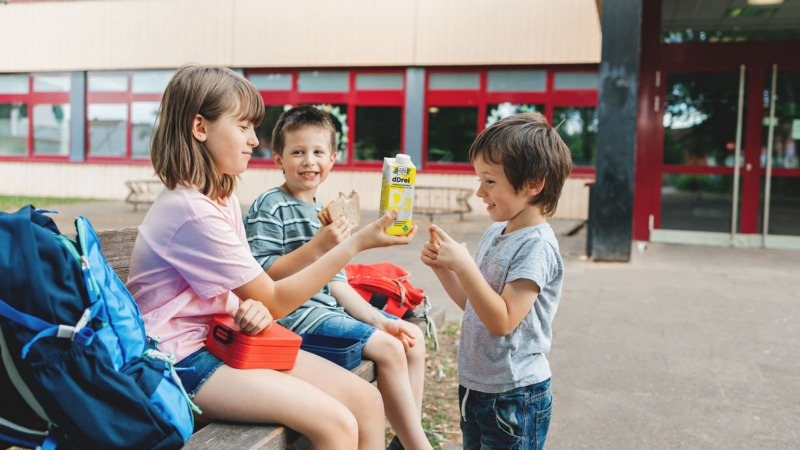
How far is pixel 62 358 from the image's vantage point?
1.43 metres

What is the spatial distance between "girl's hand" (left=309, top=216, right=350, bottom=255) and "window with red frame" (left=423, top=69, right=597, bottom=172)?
485 inches

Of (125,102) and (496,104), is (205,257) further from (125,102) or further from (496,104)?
(125,102)

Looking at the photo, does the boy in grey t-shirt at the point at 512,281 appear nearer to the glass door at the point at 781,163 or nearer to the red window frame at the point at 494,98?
the glass door at the point at 781,163

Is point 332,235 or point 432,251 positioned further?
point 332,235

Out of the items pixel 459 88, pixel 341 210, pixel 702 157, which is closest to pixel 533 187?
pixel 341 210

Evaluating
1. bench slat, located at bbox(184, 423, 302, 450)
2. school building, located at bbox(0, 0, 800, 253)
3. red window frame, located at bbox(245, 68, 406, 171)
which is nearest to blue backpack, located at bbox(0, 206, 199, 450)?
bench slat, located at bbox(184, 423, 302, 450)

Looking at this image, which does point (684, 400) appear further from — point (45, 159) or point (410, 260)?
point (45, 159)

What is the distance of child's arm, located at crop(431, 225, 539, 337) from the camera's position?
6.41 ft

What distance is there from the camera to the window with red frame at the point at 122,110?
17516 mm

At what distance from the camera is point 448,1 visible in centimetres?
1529

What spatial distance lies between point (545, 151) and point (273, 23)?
15437mm

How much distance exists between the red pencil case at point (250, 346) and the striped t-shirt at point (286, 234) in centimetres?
50

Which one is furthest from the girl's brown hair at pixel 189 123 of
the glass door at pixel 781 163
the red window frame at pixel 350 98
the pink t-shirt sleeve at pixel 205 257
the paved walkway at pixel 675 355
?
the red window frame at pixel 350 98

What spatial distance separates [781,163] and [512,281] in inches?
374
